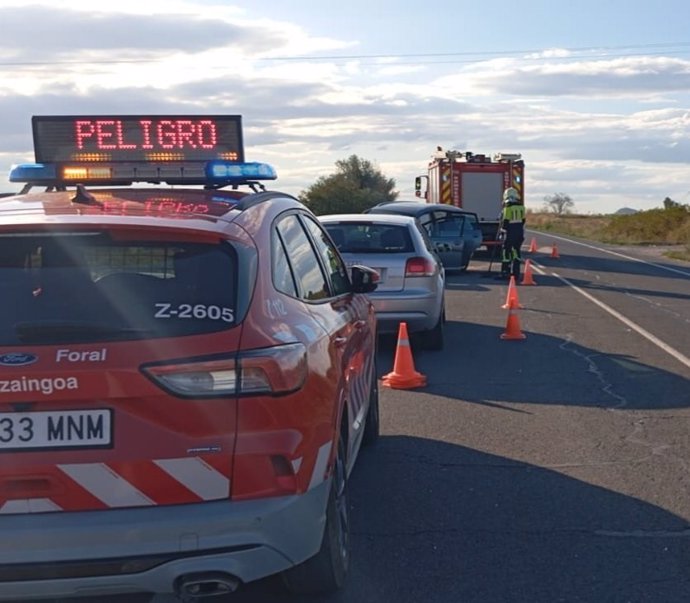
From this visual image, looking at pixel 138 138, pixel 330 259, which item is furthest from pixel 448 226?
pixel 330 259

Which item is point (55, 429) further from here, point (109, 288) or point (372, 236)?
point (372, 236)

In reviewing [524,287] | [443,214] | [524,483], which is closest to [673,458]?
[524,483]

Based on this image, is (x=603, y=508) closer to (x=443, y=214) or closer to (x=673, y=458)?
(x=673, y=458)

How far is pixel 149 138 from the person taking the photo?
23.3 feet

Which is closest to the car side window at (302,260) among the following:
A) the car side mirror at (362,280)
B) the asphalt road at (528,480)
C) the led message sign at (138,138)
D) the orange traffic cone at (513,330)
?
the car side mirror at (362,280)

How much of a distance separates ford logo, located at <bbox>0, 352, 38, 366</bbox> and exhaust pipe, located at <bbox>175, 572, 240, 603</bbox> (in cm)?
97

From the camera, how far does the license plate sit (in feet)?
13.2

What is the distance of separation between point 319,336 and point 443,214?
59.7 feet

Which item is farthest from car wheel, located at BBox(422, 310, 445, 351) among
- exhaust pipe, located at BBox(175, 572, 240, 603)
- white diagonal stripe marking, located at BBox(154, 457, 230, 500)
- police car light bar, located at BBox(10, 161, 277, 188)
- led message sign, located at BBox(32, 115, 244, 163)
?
white diagonal stripe marking, located at BBox(154, 457, 230, 500)

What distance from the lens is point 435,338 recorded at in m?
12.5

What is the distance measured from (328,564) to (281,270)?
128 cm

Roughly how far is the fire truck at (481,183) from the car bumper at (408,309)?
19.3m

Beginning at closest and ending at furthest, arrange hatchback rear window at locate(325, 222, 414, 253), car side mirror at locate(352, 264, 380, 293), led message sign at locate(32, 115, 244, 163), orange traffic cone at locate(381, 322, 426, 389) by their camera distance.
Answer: car side mirror at locate(352, 264, 380, 293), led message sign at locate(32, 115, 244, 163), orange traffic cone at locate(381, 322, 426, 389), hatchback rear window at locate(325, 222, 414, 253)

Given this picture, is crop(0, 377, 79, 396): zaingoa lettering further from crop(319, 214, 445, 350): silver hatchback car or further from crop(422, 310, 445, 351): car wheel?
crop(422, 310, 445, 351): car wheel
